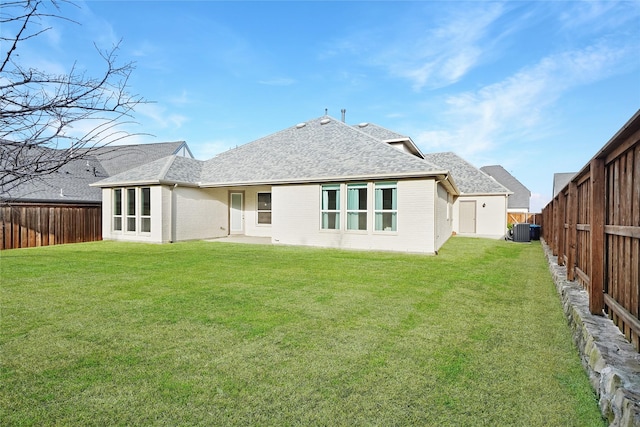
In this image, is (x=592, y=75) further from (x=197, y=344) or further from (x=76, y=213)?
(x=76, y=213)

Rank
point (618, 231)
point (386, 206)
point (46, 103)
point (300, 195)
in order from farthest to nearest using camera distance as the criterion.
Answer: point (300, 195)
point (386, 206)
point (618, 231)
point (46, 103)

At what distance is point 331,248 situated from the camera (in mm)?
13148

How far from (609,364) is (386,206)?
984cm

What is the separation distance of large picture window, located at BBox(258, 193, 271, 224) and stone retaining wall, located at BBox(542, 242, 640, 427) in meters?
14.3

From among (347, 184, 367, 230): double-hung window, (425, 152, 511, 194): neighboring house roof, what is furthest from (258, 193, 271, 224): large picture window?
(425, 152, 511, 194): neighboring house roof

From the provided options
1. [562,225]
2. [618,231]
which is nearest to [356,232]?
[562,225]

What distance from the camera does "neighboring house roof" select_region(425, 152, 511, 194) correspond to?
1964cm

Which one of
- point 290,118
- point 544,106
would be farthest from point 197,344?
point 290,118

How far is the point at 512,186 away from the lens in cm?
3691

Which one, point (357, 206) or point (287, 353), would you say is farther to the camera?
point (357, 206)

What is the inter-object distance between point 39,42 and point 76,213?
17.2 meters

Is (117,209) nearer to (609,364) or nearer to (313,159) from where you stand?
(313,159)

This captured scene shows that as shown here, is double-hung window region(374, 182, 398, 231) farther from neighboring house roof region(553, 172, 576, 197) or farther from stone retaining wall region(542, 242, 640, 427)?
neighboring house roof region(553, 172, 576, 197)

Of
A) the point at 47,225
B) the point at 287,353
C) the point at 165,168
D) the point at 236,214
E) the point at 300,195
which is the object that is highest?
the point at 165,168
